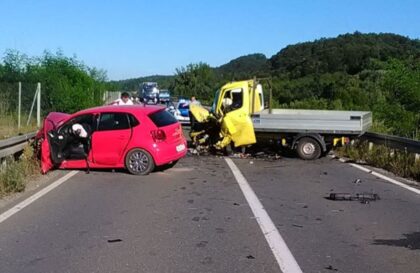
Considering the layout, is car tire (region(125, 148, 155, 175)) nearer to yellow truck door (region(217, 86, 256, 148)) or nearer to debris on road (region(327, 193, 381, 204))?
yellow truck door (region(217, 86, 256, 148))

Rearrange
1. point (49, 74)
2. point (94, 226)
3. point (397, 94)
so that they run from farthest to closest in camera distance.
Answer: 1. point (49, 74)
2. point (397, 94)
3. point (94, 226)

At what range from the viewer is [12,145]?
13438mm

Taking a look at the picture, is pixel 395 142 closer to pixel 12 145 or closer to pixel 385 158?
pixel 385 158

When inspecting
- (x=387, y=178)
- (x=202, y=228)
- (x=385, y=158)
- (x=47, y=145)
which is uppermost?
(x=47, y=145)

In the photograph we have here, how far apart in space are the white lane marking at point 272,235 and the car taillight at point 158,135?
A: 8.23ft

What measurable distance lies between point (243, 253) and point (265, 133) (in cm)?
1078

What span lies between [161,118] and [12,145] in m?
3.34

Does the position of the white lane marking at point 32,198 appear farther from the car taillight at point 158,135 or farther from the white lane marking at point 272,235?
the white lane marking at point 272,235

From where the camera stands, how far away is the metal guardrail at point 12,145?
12.7 metres

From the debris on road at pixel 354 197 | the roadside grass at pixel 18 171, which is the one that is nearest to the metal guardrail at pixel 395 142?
the debris on road at pixel 354 197

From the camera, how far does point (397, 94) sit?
2136 cm

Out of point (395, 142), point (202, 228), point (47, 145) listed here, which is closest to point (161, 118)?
point (47, 145)

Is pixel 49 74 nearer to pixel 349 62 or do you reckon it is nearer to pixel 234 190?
pixel 234 190

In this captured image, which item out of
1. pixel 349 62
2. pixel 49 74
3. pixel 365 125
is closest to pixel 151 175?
pixel 365 125
